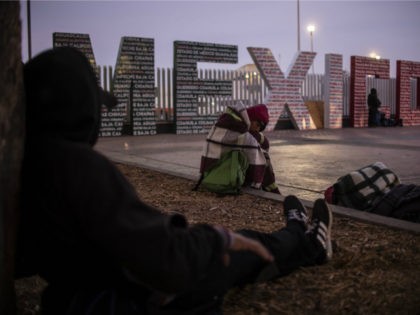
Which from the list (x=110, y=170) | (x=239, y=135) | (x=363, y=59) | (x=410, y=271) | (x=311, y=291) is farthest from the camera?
(x=363, y=59)

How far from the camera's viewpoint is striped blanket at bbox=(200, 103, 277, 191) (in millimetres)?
5047

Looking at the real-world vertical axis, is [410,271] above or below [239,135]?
below

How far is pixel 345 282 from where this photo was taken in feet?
8.96

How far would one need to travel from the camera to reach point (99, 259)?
169cm

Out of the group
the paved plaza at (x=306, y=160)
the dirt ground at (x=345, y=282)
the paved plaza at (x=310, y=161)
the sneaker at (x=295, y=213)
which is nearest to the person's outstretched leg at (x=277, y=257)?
the sneaker at (x=295, y=213)

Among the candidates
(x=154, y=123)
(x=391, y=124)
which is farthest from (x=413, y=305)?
(x=391, y=124)

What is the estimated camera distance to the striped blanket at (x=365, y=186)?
414 centimetres

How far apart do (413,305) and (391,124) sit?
2043cm

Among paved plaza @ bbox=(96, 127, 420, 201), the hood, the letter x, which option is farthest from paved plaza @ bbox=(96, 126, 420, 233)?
the letter x

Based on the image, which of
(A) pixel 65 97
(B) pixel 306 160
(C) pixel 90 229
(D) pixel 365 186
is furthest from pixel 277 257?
(B) pixel 306 160

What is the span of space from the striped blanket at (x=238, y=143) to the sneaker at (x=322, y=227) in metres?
2.08

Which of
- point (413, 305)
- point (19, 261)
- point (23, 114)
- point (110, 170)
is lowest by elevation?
point (413, 305)

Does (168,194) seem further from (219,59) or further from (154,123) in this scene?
(219,59)

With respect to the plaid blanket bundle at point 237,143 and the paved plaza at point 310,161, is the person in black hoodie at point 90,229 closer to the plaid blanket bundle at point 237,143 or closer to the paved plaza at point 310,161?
the paved plaza at point 310,161
